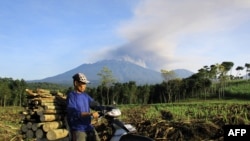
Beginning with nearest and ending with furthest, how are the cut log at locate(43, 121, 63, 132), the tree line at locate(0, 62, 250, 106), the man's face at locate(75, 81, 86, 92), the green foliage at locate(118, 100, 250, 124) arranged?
the man's face at locate(75, 81, 86, 92), the cut log at locate(43, 121, 63, 132), the green foliage at locate(118, 100, 250, 124), the tree line at locate(0, 62, 250, 106)

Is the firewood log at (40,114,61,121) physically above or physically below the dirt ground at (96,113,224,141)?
above

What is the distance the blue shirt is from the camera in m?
6.29

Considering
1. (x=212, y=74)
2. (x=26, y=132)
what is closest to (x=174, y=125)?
(x=26, y=132)

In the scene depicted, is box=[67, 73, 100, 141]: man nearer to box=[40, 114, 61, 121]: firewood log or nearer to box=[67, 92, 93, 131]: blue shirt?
box=[67, 92, 93, 131]: blue shirt

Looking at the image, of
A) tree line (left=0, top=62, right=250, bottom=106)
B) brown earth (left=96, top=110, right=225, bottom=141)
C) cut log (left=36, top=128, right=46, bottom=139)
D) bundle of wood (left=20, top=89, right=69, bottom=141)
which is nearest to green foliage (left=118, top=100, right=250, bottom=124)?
brown earth (left=96, top=110, right=225, bottom=141)

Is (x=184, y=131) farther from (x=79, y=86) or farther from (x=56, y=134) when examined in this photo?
(x=79, y=86)

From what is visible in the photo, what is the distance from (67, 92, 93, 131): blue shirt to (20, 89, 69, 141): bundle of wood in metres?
0.40

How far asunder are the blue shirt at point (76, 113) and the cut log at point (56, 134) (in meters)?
0.37

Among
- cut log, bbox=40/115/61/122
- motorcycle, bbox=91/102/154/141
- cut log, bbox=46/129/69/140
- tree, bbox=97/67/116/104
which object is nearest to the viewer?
motorcycle, bbox=91/102/154/141

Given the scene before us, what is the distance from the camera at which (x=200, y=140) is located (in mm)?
11828

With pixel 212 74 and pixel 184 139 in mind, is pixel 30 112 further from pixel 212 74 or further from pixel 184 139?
pixel 212 74

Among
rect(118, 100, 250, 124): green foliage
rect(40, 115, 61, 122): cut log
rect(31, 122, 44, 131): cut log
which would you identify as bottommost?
rect(118, 100, 250, 124): green foliage

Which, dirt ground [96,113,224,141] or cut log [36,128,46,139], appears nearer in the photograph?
cut log [36,128,46,139]

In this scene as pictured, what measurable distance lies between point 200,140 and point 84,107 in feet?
21.0
